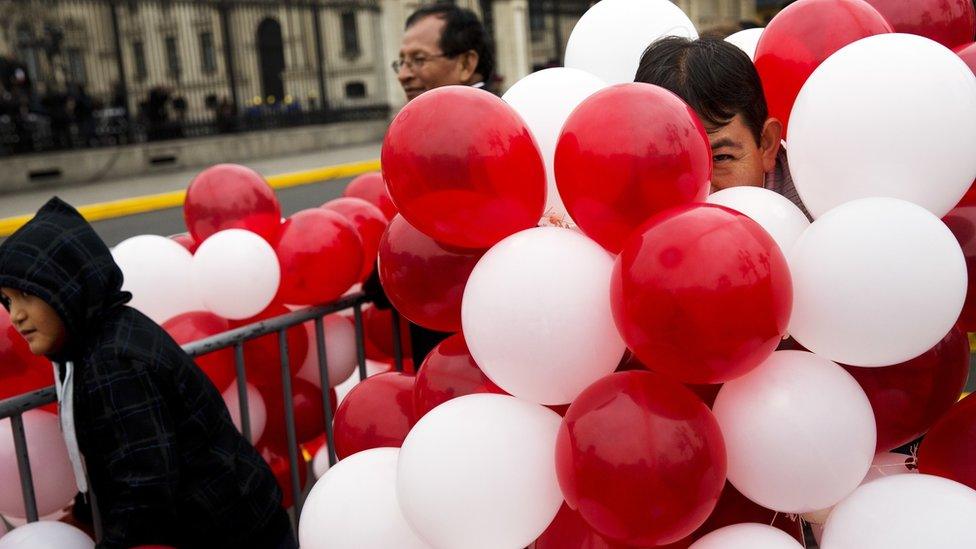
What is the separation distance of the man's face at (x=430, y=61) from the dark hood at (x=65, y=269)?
5.40ft

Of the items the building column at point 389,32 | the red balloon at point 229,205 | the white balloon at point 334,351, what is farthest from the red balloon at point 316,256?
the building column at point 389,32

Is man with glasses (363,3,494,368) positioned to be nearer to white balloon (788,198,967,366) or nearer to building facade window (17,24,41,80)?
white balloon (788,198,967,366)

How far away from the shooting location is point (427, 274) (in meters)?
1.89

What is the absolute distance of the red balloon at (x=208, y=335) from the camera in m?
3.19

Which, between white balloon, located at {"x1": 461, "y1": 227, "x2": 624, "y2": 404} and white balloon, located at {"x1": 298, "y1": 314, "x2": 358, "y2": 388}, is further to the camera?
white balloon, located at {"x1": 298, "y1": 314, "x2": 358, "y2": 388}

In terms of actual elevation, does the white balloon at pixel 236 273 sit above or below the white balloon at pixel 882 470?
above

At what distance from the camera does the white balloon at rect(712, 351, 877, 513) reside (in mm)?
1492

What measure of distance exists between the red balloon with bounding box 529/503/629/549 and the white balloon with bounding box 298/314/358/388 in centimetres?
208

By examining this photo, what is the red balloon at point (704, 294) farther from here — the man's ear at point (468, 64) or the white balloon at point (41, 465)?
the man's ear at point (468, 64)

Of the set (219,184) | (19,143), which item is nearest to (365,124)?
(19,143)

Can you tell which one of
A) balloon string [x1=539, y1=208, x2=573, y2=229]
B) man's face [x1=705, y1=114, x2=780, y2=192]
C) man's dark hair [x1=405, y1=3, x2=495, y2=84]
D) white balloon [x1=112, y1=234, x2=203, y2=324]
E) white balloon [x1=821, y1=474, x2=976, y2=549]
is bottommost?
white balloon [x1=821, y1=474, x2=976, y2=549]

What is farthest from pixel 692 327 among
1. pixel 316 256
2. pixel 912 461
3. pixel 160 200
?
pixel 160 200

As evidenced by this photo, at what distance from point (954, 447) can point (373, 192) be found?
298 centimetres

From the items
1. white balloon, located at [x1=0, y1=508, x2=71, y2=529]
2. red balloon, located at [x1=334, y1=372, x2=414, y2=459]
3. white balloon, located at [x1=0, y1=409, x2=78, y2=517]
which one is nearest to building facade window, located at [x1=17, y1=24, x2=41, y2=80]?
white balloon, located at [x1=0, y1=508, x2=71, y2=529]
